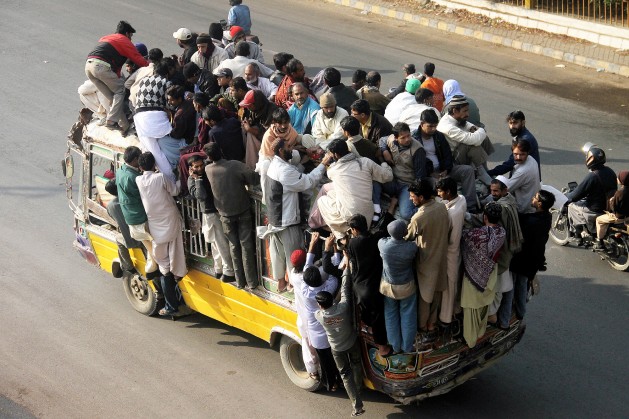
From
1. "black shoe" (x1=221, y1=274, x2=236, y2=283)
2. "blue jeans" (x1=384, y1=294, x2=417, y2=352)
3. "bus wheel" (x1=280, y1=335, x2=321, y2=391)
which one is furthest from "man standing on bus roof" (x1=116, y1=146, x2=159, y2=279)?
"blue jeans" (x1=384, y1=294, x2=417, y2=352)

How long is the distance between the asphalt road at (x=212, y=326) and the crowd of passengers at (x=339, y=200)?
71 cm

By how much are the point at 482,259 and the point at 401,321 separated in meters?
0.81

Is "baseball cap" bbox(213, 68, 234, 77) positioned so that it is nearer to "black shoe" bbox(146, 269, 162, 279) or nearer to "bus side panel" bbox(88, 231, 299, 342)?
"bus side panel" bbox(88, 231, 299, 342)

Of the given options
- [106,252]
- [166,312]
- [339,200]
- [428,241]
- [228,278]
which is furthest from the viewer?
[106,252]

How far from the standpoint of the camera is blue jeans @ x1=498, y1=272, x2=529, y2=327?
757cm

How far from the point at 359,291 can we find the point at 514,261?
1364 millimetres

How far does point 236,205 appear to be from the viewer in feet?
26.4

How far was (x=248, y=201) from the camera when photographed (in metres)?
8.13

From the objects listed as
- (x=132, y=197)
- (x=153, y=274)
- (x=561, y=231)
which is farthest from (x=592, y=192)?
(x=132, y=197)

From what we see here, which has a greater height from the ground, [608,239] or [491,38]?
[491,38]

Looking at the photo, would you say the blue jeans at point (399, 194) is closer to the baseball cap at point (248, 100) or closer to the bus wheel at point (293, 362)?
the bus wheel at point (293, 362)

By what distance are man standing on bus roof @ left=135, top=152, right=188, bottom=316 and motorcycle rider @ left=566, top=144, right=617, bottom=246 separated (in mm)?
4624

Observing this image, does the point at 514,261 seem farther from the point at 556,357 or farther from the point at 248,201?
the point at 248,201

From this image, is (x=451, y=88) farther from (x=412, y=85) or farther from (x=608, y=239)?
(x=608, y=239)
